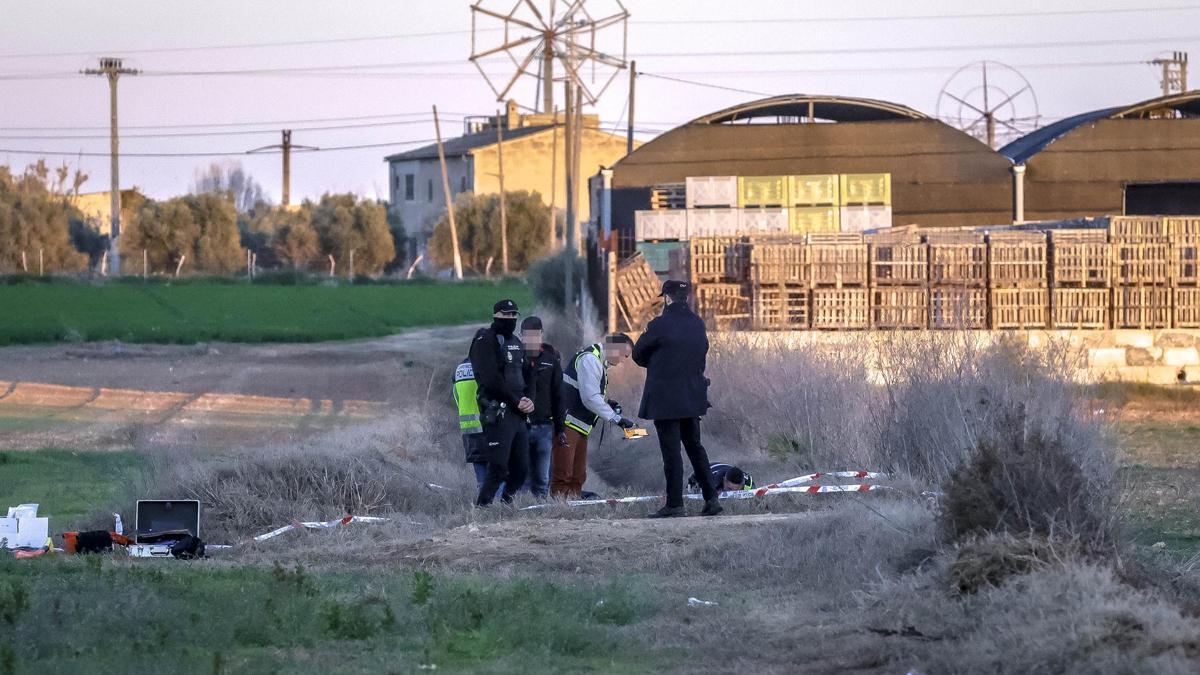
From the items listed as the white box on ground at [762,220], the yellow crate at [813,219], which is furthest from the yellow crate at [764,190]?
the white box on ground at [762,220]

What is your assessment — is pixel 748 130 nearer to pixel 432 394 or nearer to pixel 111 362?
pixel 111 362

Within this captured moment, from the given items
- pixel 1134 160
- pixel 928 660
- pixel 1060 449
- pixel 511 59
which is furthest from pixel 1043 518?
pixel 511 59

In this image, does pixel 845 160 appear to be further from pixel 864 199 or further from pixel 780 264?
pixel 780 264

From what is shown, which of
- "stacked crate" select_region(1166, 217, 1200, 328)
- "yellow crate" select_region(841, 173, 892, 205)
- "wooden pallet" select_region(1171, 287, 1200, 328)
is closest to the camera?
"stacked crate" select_region(1166, 217, 1200, 328)

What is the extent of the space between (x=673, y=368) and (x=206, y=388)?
21165 millimetres

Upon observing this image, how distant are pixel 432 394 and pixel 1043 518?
53.7ft

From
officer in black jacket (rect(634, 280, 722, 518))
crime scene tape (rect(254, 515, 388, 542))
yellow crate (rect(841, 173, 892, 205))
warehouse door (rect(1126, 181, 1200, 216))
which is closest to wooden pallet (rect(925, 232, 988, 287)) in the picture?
yellow crate (rect(841, 173, 892, 205))

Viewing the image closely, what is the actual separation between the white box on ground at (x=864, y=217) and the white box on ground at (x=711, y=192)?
285cm

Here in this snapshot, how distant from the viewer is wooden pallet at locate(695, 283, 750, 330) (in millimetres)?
26922

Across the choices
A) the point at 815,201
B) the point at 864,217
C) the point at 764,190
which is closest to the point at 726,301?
the point at 764,190

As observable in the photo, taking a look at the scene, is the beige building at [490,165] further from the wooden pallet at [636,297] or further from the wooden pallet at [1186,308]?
the wooden pallet at [1186,308]

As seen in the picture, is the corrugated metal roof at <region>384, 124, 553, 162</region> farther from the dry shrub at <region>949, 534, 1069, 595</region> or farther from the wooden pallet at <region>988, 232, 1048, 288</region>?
the dry shrub at <region>949, 534, 1069, 595</region>

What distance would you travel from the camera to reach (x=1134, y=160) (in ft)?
135

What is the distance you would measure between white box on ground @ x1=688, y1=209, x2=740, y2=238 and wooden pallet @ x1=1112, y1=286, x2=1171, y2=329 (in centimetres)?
1190
